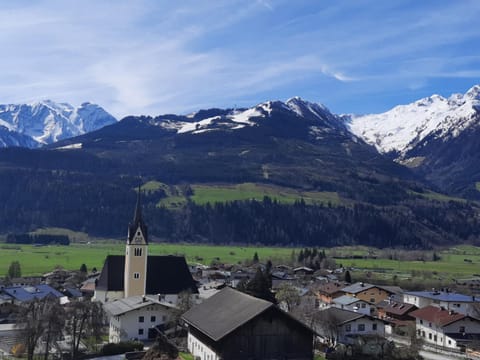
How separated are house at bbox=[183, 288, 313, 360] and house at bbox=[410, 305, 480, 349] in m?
25.0

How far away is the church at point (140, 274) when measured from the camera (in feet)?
251

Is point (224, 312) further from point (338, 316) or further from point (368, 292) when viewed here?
point (368, 292)

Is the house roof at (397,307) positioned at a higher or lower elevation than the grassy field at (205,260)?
lower

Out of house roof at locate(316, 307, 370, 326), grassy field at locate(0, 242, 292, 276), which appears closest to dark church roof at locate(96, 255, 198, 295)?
house roof at locate(316, 307, 370, 326)

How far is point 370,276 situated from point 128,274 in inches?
2449

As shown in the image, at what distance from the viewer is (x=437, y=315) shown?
6888 cm

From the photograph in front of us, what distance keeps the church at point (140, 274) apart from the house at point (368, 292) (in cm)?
2639

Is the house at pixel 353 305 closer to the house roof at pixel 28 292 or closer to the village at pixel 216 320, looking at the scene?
the village at pixel 216 320

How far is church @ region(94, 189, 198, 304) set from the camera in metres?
76.5

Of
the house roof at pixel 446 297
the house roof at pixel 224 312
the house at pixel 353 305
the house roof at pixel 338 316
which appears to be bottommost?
the house at pixel 353 305

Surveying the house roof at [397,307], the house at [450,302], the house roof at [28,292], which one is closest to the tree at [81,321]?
the house roof at [28,292]

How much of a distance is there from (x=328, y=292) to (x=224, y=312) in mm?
51275

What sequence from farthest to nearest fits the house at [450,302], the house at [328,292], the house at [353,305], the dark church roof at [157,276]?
the house at [328,292] → the dark church roof at [157,276] → the house at [353,305] → the house at [450,302]

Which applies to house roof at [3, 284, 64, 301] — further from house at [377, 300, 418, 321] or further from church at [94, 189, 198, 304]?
house at [377, 300, 418, 321]
